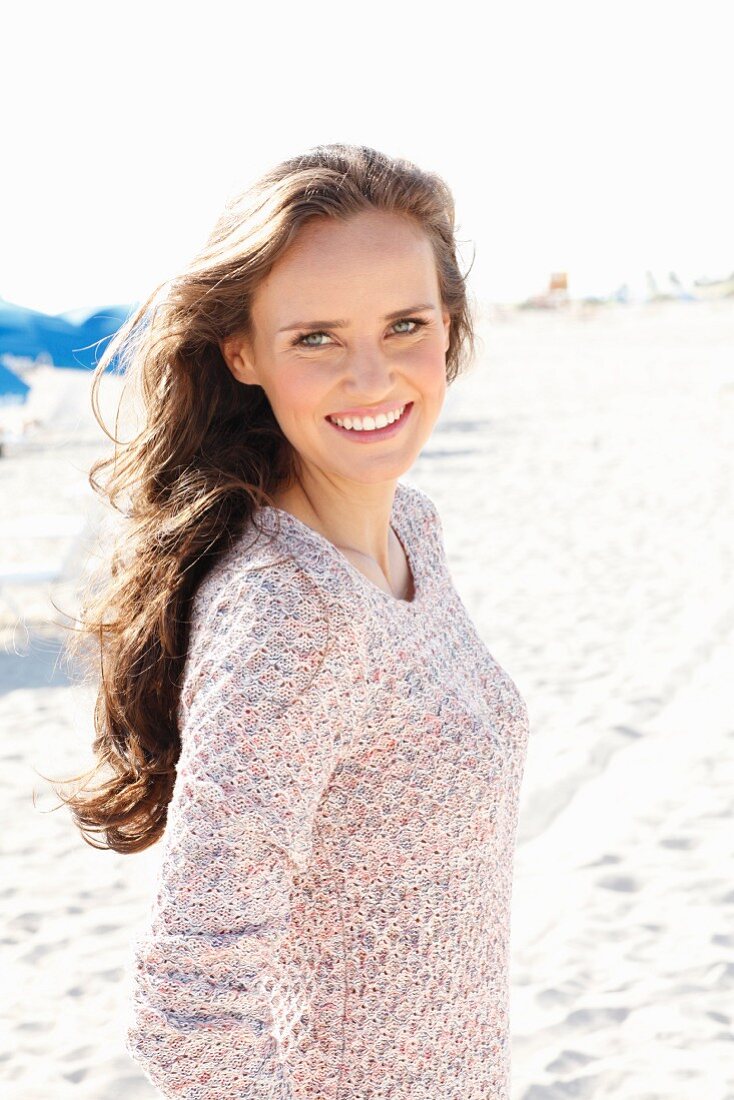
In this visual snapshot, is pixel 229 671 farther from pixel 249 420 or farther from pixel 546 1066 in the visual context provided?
pixel 546 1066

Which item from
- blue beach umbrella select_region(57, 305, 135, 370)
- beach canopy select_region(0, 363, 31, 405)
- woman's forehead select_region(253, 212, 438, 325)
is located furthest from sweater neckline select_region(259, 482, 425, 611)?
beach canopy select_region(0, 363, 31, 405)

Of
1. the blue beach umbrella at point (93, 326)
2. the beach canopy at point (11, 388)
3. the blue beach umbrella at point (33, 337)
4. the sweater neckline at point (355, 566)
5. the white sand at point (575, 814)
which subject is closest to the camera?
the sweater neckline at point (355, 566)

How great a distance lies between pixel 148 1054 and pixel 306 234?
0.80 m

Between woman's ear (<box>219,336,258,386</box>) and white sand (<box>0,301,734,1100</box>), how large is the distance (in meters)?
0.49

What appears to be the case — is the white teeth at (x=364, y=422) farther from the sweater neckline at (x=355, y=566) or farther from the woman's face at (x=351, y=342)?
the sweater neckline at (x=355, y=566)

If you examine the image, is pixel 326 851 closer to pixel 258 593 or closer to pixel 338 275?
pixel 258 593

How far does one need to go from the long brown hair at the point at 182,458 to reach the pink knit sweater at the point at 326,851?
0.24 feet

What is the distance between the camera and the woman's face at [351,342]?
3.90 ft

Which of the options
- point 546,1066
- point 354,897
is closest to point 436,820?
point 354,897

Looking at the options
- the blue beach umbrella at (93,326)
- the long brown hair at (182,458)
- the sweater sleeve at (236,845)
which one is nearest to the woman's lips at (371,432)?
the long brown hair at (182,458)

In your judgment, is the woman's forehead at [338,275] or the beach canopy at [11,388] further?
the beach canopy at [11,388]

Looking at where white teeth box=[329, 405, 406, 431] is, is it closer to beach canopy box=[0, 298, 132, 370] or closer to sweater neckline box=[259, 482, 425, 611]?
sweater neckline box=[259, 482, 425, 611]

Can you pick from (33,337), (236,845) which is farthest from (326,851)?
(33,337)

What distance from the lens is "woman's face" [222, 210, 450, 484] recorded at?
46.8 inches
